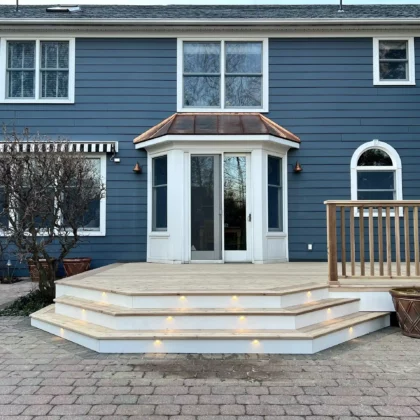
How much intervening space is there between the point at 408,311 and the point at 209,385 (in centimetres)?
252

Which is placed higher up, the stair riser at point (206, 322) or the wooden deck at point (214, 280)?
the wooden deck at point (214, 280)

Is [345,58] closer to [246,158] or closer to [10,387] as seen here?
[246,158]

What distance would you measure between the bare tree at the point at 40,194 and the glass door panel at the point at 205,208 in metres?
2.08

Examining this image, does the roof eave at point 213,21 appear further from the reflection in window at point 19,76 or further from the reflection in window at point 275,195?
the reflection in window at point 275,195

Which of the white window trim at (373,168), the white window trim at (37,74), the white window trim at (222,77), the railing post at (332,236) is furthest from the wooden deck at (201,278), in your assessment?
the white window trim at (37,74)

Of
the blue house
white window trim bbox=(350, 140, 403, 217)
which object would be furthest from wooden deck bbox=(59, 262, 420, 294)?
white window trim bbox=(350, 140, 403, 217)

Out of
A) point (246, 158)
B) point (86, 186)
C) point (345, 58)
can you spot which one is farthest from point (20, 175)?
point (345, 58)

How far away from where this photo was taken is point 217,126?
715cm

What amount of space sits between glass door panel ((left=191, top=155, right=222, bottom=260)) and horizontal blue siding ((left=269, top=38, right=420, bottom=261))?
5.12ft

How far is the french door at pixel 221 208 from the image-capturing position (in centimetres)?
710

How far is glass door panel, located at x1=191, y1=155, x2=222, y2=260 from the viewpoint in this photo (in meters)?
7.09

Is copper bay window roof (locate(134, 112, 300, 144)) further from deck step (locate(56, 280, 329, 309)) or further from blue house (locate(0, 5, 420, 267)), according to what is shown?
deck step (locate(56, 280, 329, 309))

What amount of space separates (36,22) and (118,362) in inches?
274

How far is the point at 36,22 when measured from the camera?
744 cm
